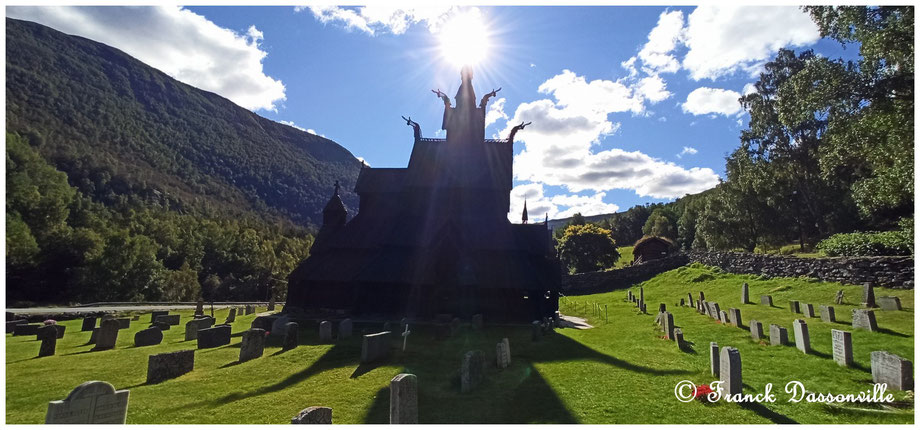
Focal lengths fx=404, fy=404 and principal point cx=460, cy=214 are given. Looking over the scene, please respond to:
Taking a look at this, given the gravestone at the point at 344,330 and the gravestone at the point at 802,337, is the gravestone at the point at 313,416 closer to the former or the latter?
the gravestone at the point at 344,330

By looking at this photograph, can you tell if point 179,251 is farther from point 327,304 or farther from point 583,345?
point 583,345

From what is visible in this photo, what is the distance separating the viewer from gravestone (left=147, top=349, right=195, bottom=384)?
1038cm

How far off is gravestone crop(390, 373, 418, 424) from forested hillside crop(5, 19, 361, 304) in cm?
4799

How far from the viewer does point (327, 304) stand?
25.0 m

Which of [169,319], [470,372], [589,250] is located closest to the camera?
[470,372]

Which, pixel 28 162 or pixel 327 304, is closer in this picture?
pixel 327 304

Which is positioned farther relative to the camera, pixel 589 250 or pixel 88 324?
pixel 589 250

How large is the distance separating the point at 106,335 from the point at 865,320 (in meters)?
26.2

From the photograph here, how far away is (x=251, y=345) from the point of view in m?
13.3

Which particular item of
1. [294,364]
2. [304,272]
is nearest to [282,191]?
[304,272]

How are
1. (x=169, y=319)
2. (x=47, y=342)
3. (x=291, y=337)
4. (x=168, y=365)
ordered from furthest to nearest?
(x=169, y=319), (x=291, y=337), (x=47, y=342), (x=168, y=365)

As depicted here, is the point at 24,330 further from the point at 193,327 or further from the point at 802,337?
the point at 802,337

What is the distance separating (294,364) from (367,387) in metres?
3.91

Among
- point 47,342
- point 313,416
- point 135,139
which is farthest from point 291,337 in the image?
point 135,139
